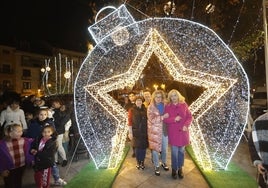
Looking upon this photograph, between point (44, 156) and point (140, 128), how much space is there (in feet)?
7.85

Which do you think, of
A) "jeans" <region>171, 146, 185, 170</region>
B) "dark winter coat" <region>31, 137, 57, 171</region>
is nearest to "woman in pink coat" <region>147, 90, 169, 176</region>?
"jeans" <region>171, 146, 185, 170</region>

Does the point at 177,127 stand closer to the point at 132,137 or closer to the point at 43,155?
the point at 132,137

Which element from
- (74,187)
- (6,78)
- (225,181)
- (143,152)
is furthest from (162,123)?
(6,78)

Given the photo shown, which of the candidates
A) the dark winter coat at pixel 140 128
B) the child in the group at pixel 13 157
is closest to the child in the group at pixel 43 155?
the child in the group at pixel 13 157

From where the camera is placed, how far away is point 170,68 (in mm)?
6859

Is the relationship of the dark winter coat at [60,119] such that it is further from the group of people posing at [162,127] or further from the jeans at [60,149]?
the group of people posing at [162,127]

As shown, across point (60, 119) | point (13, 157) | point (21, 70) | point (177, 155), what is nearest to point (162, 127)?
point (177, 155)

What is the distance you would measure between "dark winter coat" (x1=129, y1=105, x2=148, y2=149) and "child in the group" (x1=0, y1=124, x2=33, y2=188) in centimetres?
255

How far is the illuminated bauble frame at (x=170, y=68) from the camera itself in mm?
6355

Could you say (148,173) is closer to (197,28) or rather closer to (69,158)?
(69,158)

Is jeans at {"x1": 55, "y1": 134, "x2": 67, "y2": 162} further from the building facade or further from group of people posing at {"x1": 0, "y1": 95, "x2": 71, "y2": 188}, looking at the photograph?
the building facade

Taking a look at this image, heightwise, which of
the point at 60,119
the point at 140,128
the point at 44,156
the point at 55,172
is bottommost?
the point at 55,172

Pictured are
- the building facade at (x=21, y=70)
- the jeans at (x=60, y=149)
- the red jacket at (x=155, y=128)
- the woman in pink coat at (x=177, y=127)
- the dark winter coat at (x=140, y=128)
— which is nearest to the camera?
the woman in pink coat at (x=177, y=127)

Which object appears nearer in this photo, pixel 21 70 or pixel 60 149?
pixel 60 149
